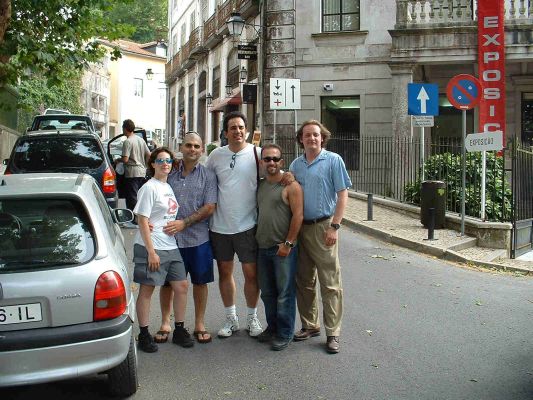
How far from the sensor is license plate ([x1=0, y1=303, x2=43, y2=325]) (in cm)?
371

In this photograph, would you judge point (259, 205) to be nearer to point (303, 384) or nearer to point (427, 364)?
point (303, 384)

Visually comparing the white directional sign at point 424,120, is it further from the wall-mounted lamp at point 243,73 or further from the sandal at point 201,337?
the wall-mounted lamp at point 243,73

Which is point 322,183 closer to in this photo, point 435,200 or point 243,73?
point 435,200

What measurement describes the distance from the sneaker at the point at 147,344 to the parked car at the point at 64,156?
6.15 meters

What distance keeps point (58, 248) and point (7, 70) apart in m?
9.06

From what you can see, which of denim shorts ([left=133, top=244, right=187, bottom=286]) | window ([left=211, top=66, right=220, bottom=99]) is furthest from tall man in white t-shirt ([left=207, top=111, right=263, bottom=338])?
window ([left=211, top=66, right=220, bottom=99])

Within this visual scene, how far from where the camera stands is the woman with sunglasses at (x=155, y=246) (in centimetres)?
516

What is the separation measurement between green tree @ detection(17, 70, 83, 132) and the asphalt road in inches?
629

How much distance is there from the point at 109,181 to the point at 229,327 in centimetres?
617

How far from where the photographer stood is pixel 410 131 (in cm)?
1883

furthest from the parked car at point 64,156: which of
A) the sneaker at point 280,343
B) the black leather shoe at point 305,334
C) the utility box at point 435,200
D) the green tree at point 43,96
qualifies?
the green tree at point 43,96

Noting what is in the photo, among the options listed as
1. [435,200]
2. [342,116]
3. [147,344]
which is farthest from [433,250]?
[342,116]

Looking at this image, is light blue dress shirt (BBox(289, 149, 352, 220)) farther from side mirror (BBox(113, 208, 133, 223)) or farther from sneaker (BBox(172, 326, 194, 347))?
side mirror (BBox(113, 208, 133, 223))

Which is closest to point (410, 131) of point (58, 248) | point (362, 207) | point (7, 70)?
point (362, 207)
